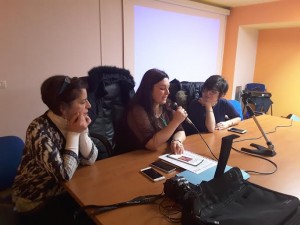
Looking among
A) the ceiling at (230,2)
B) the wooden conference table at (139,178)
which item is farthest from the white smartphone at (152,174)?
the ceiling at (230,2)

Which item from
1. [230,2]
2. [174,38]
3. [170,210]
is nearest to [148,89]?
[170,210]

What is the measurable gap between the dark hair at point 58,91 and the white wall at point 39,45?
1588mm

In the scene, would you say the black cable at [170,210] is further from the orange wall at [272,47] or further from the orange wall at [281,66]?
the orange wall at [281,66]

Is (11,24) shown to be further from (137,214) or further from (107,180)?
(137,214)

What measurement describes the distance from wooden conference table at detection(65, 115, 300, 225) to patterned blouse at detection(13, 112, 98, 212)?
0.31ft

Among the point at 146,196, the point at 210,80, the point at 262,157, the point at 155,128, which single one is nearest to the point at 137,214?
the point at 146,196

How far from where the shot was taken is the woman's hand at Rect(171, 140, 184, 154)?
1530mm

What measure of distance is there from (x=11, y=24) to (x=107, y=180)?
2123mm

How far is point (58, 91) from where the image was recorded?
4.07 feet

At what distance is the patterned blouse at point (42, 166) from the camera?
116 centimetres

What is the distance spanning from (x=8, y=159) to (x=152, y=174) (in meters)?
0.91

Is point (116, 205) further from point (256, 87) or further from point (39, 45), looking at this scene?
point (256, 87)

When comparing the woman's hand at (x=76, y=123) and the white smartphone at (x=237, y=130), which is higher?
the woman's hand at (x=76, y=123)

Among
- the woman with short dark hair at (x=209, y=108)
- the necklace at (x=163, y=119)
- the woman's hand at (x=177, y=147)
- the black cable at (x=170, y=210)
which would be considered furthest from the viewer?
the woman with short dark hair at (x=209, y=108)
